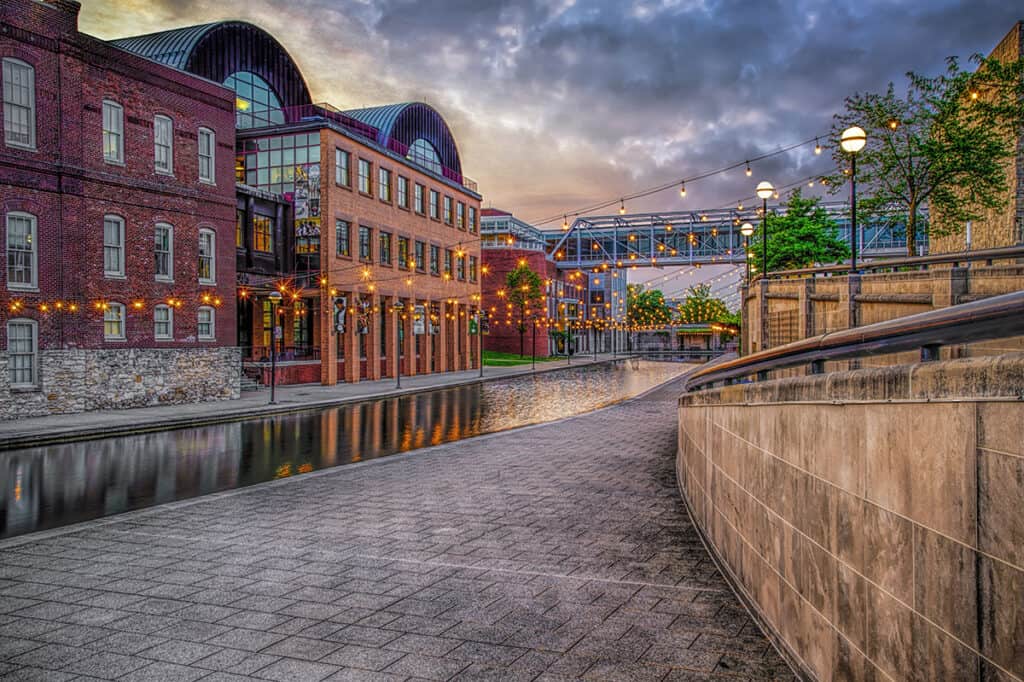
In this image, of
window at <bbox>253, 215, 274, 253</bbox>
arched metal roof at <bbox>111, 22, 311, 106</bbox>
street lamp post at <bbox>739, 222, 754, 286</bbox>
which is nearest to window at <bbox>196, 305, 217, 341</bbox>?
window at <bbox>253, 215, 274, 253</bbox>

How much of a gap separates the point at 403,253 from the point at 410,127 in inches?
446

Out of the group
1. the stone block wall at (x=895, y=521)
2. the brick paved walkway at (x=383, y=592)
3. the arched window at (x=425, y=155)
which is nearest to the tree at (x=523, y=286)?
the arched window at (x=425, y=155)

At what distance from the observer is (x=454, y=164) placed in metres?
59.0

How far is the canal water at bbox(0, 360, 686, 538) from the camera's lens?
11.1 meters

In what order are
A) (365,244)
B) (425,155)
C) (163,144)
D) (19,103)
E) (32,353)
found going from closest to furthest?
(19,103) → (32,353) → (163,144) → (365,244) → (425,155)

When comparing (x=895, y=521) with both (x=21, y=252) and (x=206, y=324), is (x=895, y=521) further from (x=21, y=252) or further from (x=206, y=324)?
(x=206, y=324)

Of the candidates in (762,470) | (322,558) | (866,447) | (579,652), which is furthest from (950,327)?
(322,558)

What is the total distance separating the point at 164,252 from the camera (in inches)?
1079

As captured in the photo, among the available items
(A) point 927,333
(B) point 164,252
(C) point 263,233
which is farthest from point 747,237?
(A) point 927,333

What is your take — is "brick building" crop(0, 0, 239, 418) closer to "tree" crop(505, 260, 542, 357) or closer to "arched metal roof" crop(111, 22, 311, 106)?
"arched metal roof" crop(111, 22, 311, 106)

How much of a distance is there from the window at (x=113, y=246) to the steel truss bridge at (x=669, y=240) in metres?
54.1

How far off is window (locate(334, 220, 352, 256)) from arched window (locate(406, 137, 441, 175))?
12055mm

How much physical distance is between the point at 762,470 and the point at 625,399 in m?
22.2

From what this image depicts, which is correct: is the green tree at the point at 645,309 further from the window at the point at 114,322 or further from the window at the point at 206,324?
the window at the point at 114,322
